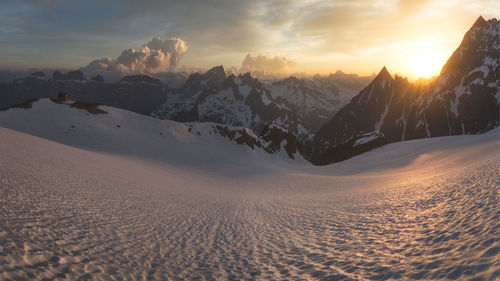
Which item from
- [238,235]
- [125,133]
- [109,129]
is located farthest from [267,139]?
[238,235]

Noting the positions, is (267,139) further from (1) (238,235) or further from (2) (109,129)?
(1) (238,235)

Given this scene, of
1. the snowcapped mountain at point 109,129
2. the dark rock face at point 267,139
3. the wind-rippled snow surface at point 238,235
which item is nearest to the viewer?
the wind-rippled snow surface at point 238,235

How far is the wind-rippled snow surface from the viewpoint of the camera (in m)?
7.77

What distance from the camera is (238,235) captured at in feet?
45.3

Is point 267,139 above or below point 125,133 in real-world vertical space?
below

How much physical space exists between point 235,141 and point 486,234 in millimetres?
83876

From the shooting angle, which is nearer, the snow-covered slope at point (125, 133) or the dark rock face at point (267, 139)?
the snow-covered slope at point (125, 133)

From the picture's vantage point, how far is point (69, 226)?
10.7 metres

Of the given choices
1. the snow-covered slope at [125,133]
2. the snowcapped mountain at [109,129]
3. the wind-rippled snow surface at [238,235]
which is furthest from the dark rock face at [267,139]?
the wind-rippled snow surface at [238,235]

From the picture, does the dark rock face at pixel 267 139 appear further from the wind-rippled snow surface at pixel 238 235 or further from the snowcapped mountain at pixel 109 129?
the wind-rippled snow surface at pixel 238 235

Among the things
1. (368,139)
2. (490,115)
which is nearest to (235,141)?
(368,139)

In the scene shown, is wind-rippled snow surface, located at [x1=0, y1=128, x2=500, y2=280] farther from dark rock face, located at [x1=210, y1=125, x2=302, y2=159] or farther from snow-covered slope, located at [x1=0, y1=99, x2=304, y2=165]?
dark rock face, located at [x1=210, y1=125, x2=302, y2=159]

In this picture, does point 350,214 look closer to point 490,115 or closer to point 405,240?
point 405,240

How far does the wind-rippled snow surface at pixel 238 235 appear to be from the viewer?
Result: 306 inches
